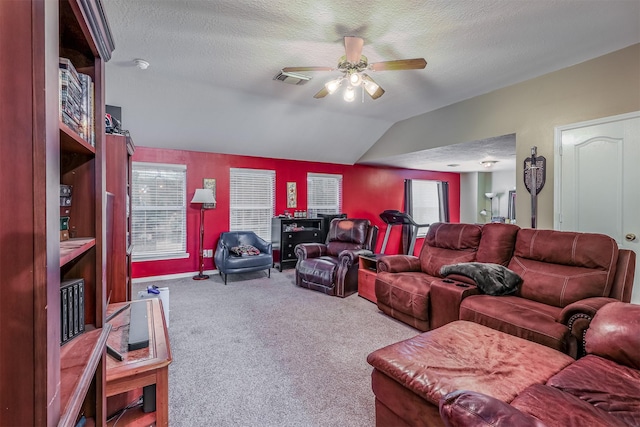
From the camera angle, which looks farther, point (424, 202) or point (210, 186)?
point (424, 202)

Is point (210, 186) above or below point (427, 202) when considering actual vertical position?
above

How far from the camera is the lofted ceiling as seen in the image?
2191 millimetres

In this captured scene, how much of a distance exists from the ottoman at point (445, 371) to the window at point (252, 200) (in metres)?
4.40

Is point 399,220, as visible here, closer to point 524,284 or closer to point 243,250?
point 243,250

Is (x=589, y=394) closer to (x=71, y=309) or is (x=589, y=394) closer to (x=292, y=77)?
(x=71, y=309)

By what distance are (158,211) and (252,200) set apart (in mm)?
1618

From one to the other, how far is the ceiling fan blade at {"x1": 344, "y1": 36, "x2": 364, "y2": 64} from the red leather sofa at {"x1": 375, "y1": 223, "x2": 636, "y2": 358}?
7.19 ft

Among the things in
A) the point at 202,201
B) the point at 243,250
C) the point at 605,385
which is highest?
the point at 202,201

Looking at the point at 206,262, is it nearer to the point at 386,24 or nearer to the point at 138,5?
the point at 138,5

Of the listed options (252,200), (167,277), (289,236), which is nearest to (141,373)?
(167,277)

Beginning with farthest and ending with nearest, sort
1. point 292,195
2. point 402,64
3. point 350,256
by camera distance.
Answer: point 292,195, point 350,256, point 402,64

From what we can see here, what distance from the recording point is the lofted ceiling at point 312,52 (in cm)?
219

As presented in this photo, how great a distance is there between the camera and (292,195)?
6.11 metres

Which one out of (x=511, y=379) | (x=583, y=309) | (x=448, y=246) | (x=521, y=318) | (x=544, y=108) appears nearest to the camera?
(x=511, y=379)
